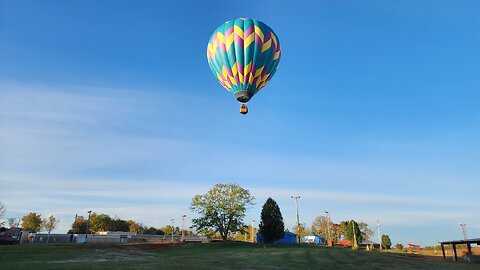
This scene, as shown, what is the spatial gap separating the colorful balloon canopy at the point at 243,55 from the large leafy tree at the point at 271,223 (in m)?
43.4

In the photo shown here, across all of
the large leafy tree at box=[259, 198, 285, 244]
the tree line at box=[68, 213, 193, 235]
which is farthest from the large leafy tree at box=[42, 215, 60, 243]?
the large leafy tree at box=[259, 198, 285, 244]

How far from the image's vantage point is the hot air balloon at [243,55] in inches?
1093

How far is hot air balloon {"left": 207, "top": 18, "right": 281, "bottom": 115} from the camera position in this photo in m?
27.8

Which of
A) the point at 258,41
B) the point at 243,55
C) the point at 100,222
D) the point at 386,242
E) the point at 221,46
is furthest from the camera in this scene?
the point at 100,222

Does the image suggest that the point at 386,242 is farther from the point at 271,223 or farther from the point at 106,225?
the point at 106,225

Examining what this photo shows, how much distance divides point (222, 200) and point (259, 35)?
47239mm

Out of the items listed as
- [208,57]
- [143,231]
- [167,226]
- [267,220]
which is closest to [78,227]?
[143,231]

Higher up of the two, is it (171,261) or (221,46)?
(221,46)

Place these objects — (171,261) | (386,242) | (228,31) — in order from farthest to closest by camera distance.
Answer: (386,242), (228,31), (171,261)

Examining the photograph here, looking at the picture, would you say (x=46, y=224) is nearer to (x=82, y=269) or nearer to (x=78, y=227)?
(x=78, y=227)

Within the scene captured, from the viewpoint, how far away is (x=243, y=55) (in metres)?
27.7

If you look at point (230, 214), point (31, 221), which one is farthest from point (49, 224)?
point (230, 214)

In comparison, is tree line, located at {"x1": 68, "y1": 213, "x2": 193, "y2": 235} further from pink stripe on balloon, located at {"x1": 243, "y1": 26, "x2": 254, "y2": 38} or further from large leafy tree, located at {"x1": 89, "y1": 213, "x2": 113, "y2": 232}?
pink stripe on balloon, located at {"x1": 243, "y1": 26, "x2": 254, "y2": 38}

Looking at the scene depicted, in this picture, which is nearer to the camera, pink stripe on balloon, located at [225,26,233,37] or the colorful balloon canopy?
the colorful balloon canopy
